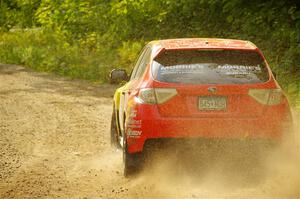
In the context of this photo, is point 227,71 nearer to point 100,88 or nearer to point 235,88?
point 235,88

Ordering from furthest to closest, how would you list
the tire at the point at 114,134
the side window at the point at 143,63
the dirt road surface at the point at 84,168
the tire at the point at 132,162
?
the tire at the point at 114,134, the side window at the point at 143,63, the tire at the point at 132,162, the dirt road surface at the point at 84,168

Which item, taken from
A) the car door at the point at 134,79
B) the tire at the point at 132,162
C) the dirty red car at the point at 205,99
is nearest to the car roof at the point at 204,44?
the dirty red car at the point at 205,99

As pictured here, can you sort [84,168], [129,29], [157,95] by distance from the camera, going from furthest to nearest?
[129,29] → [84,168] → [157,95]

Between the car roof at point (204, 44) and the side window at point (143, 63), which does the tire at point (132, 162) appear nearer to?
the side window at point (143, 63)

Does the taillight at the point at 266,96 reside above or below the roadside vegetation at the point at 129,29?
above

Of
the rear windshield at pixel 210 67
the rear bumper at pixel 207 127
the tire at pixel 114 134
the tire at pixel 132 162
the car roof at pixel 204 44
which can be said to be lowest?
the tire at pixel 114 134

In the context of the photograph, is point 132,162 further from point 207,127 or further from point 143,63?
point 143,63

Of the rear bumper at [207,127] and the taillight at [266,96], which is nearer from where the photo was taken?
the rear bumper at [207,127]

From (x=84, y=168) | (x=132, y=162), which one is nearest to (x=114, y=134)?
(x=84, y=168)

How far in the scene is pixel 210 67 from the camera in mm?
7875

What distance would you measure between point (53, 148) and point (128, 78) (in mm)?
1889

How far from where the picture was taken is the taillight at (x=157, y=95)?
775cm

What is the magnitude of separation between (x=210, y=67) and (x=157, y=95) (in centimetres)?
66

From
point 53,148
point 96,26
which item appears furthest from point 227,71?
point 96,26
